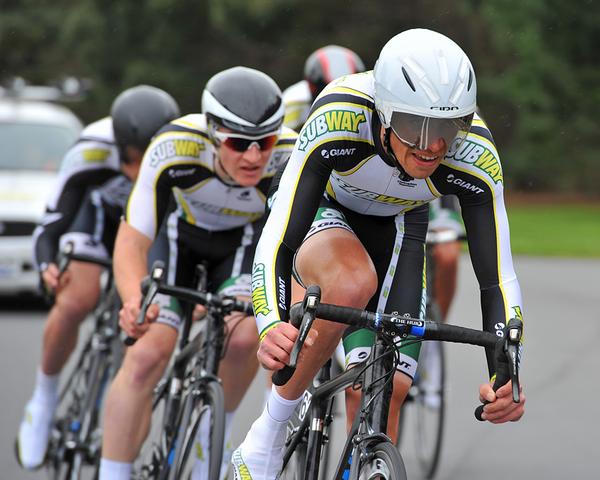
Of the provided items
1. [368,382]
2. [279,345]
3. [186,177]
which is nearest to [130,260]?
[186,177]

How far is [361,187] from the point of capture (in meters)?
4.43

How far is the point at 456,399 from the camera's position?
371 inches

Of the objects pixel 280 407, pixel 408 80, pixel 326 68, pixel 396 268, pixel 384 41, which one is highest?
pixel 384 41

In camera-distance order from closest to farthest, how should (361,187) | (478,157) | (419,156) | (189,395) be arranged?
(419,156) < (478,157) < (361,187) < (189,395)

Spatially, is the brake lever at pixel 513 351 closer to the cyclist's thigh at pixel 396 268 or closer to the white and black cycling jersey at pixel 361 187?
the white and black cycling jersey at pixel 361 187

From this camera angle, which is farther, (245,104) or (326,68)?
(326,68)

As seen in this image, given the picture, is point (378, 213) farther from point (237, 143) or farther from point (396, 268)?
point (237, 143)

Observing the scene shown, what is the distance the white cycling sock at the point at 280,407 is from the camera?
4.46 meters

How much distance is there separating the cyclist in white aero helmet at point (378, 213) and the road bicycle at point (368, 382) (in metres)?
0.09

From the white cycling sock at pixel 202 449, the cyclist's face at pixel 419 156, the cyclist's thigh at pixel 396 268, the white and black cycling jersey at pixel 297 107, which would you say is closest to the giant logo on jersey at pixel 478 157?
the cyclist's face at pixel 419 156

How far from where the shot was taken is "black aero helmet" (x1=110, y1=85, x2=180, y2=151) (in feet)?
21.5

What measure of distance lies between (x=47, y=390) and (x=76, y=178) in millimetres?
1145

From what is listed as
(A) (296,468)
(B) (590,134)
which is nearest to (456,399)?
(A) (296,468)

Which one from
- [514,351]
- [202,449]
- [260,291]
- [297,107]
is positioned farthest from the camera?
[297,107]
